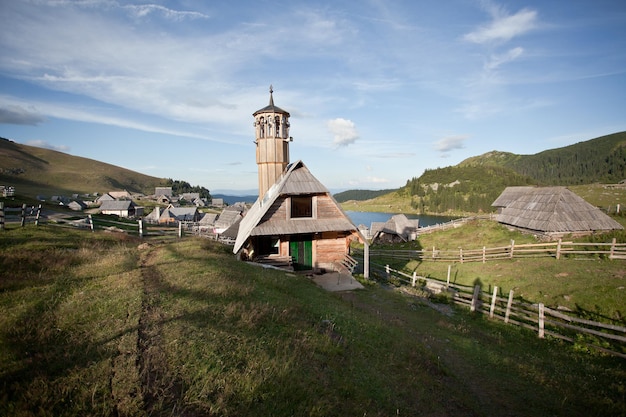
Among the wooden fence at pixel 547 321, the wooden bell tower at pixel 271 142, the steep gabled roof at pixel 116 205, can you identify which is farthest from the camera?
the steep gabled roof at pixel 116 205

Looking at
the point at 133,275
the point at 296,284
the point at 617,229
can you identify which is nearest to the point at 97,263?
the point at 133,275

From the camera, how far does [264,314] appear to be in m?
8.80

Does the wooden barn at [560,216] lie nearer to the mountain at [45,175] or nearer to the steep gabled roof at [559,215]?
the steep gabled roof at [559,215]

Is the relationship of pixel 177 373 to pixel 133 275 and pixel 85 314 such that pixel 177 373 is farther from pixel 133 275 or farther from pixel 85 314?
pixel 133 275

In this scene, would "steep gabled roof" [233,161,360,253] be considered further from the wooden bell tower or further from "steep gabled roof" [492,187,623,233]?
"steep gabled roof" [492,187,623,233]

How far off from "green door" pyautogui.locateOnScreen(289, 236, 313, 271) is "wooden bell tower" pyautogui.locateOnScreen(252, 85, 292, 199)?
498 cm

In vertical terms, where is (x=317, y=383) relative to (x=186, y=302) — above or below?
below

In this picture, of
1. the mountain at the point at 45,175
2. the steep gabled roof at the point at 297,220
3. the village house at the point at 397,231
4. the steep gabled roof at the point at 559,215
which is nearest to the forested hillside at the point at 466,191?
the village house at the point at 397,231

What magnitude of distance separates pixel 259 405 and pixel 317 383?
1457 mm

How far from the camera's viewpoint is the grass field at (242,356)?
515cm

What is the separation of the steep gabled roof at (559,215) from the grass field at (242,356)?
2216 cm

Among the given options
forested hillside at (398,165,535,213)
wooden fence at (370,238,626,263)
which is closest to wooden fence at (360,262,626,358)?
wooden fence at (370,238,626,263)

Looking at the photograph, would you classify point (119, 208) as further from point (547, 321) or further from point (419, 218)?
point (419, 218)


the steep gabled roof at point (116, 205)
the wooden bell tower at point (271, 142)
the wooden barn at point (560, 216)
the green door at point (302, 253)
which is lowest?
the green door at point (302, 253)
